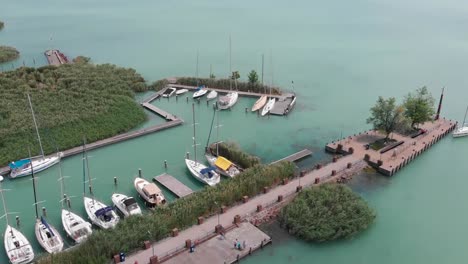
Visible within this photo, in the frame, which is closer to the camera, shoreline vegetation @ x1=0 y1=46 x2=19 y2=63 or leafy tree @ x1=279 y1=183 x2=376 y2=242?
leafy tree @ x1=279 y1=183 x2=376 y2=242

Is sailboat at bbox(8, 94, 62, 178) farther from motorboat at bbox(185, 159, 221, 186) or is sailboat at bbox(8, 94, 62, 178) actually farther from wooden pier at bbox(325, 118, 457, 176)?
wooden pier at bbox(325, 118, 457, 176)

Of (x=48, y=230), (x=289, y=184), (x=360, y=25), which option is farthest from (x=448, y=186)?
(x=360, y=25)

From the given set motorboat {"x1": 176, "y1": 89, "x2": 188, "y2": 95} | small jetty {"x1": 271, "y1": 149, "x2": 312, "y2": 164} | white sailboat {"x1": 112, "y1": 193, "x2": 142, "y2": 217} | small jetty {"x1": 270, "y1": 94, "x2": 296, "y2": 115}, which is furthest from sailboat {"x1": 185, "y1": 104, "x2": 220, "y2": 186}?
motorboat {"x1": 176, "y1": 89, "x2": 188, "y2": 95}

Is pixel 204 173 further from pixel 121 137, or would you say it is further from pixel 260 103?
pixel 260 103

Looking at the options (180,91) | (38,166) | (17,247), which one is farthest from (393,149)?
(38,166)

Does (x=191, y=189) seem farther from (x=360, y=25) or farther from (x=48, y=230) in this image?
(x=360, y=25)

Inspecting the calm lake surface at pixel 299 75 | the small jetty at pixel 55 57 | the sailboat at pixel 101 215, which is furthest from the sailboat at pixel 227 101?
the small jetty at pixel 55 57

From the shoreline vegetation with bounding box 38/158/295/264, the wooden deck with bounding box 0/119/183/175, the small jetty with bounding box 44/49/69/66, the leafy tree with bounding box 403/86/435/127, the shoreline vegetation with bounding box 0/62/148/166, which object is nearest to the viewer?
the shoreline vegetation with bounding box 38/158/295/264
